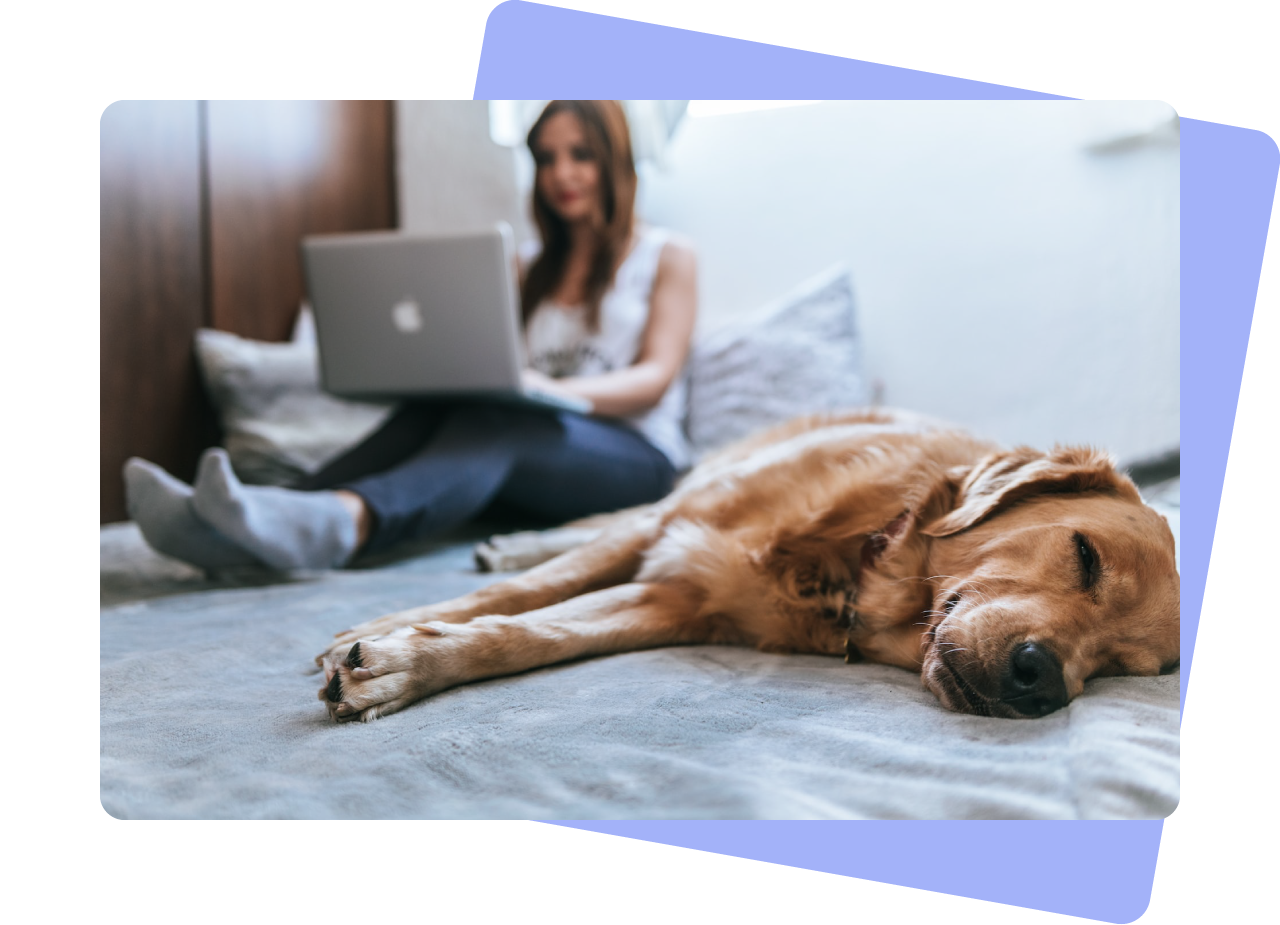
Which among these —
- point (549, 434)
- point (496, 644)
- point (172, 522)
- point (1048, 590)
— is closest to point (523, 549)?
point (549, 434)

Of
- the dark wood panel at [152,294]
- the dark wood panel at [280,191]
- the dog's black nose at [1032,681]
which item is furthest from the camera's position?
the dark wood panel at [280,191]

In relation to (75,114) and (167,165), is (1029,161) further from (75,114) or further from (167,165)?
(167,165)

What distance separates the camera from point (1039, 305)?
2.49 meters

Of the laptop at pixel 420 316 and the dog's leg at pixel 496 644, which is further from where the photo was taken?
the laptop at pixel 420 316

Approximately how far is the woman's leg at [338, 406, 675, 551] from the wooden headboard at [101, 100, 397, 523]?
114cm

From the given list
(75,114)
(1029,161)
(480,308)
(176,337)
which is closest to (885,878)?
(75,114)

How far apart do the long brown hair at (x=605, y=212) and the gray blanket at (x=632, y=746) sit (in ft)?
6.04

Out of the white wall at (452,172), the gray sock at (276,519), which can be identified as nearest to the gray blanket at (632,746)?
the gray sock at (276,519)

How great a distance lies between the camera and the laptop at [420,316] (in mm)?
1931

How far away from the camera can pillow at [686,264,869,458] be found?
275 centimetres

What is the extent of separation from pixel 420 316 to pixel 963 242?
172 centimetres

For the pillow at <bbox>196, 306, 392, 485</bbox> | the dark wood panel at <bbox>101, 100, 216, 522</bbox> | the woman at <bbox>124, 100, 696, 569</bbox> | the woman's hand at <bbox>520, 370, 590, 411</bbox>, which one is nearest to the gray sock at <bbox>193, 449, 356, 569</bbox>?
the woman at <bbox>124, 100, 696, 569</bbox>

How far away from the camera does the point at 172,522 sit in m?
1.66

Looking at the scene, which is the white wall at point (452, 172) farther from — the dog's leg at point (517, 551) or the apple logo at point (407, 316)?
the dog's leg at point (517, 551)
